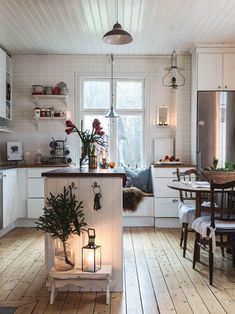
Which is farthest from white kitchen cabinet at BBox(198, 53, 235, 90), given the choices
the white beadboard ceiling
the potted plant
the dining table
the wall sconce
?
Result: the potted plant

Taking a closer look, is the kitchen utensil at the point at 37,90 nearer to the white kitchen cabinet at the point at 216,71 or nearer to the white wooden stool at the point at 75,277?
the white kitchen cabinet at the point at 216,71

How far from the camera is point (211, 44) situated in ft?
18.0

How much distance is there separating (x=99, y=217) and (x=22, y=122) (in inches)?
139

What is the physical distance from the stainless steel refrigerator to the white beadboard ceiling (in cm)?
84

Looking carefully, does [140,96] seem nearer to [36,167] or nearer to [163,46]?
[163,46]

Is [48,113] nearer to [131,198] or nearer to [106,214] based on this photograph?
[131,198]

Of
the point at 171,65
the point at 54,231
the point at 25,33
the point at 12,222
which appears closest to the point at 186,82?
the point at 171,65

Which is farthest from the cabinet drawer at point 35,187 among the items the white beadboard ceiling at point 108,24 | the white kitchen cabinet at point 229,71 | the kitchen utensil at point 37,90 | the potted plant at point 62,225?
the white kitchen cabinet at point 229,71

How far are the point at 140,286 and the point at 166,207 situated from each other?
2477mm

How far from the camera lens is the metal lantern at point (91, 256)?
2.83 meters

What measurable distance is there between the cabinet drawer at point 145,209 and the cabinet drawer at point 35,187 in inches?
53.2

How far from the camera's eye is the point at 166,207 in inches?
218

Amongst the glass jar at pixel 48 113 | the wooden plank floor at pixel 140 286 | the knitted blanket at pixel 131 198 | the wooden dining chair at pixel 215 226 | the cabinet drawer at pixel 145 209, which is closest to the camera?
the wooden plank floor at pixel 140 286

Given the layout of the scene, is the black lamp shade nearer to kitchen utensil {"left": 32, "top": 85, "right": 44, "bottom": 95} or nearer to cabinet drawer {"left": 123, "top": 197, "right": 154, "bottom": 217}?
kitchen utensil {"left": 32, "top": 85, "right": 44, "bottom": 95}
